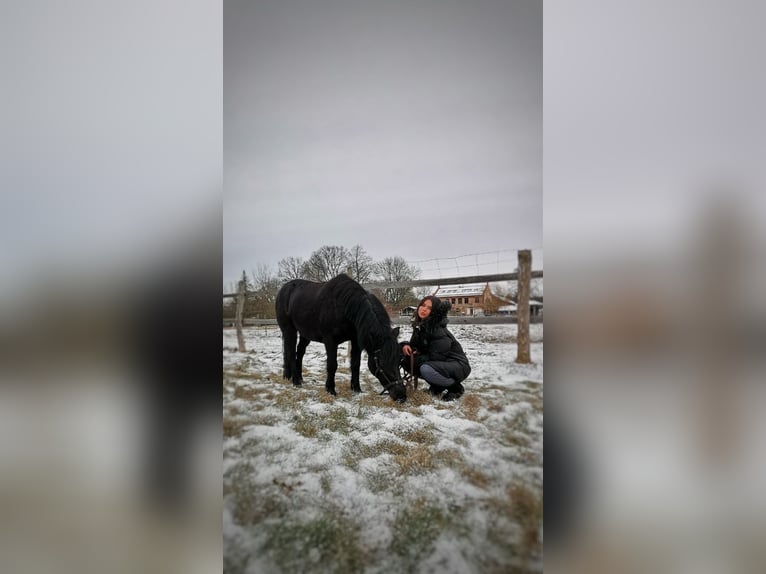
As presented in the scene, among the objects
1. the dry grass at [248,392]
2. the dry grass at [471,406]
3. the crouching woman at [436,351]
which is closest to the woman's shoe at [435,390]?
the crouching woman at [436,351]

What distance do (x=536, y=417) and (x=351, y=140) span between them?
1.41 metres

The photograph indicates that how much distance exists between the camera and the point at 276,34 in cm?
222

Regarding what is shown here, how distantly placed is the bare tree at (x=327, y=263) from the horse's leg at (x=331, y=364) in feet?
1.01

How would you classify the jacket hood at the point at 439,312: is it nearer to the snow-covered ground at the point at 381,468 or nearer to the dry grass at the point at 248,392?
the snow-covered ground at the point at 381,468

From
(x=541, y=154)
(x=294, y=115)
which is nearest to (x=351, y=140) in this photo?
(x=294, y=115)

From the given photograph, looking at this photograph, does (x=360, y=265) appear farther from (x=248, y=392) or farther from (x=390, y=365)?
(x=248, y=392)

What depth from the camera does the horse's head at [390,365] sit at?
2.15 meters

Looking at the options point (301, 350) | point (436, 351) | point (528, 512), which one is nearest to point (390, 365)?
point (436, 351)

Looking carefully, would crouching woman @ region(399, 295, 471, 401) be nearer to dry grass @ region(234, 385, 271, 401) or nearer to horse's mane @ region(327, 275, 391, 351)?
horse's mane @ region(327, 275, 391, 351)

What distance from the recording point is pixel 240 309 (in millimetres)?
2184

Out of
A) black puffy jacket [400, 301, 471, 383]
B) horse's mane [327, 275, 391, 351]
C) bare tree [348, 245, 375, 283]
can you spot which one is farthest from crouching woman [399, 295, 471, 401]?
bare tree [348, 245, 375, 283]

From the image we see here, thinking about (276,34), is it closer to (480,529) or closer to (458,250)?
(458,250)

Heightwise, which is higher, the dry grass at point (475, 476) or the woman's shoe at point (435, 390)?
the woman's shoe at point (435, 390)
